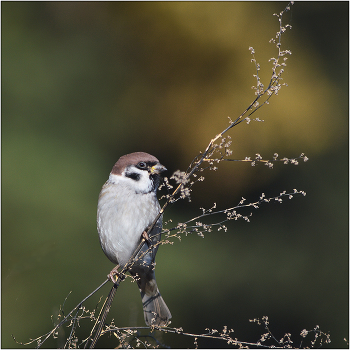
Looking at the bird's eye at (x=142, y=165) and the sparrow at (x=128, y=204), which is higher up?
the bird's eye at (x=142, y=165)

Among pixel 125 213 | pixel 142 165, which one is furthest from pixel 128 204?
pixel 142 165

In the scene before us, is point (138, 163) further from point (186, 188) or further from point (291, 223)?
point (291, 223)

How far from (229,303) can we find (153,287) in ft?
2.62

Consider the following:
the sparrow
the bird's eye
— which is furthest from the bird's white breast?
the bird's eye

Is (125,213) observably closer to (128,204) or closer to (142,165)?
(128,204)

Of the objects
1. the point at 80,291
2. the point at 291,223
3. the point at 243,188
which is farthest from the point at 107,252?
the point at 291,223

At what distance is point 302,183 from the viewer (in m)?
2.75

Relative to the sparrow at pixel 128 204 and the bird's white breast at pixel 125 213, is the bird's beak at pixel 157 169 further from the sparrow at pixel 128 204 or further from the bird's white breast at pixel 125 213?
the bird's white breast at pixel 125 213

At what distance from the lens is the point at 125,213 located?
5.06 feet

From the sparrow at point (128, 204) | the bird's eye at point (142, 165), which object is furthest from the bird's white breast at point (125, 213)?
the bird's eye at point (142, 165)

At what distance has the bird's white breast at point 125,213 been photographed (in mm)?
1538

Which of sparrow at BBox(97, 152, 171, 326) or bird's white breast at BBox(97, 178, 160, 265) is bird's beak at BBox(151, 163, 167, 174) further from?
bird's white breast at BBox(97, 178, 160, 265)

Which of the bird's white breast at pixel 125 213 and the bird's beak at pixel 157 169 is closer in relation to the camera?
the bird's beak at pixel 157 169

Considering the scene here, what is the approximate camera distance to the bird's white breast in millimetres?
1538
